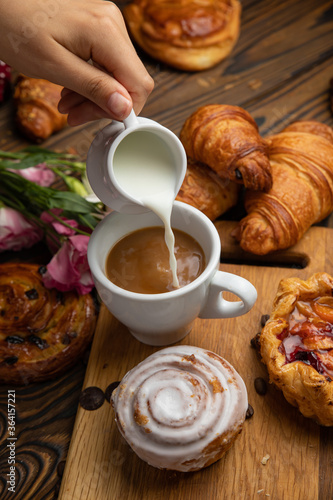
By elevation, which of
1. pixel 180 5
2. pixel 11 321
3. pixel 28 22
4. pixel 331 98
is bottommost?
pixel 11 321

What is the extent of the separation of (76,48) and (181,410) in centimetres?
104

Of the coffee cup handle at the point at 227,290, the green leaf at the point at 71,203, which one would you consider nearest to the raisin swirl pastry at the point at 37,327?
the green leaf at the point at 71,203

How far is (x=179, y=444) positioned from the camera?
1390 mm

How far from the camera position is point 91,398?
5.49 ft

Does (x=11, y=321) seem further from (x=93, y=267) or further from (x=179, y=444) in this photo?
(x=179, y=444)

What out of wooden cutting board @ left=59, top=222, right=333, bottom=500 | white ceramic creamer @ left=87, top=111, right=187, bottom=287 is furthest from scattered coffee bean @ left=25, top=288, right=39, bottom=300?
white ceramic creamer @ left=87, top=111, right=187, bottom=287

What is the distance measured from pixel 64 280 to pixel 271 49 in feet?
5.67

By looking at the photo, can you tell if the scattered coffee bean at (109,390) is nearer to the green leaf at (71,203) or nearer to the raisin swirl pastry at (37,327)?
the raisin swirl pastry at (37,327)

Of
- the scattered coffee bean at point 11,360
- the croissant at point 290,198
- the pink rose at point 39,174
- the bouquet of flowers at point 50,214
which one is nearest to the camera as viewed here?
the scattered coffee bean at point 11,360

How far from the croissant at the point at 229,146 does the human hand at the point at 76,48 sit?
20.3 inches

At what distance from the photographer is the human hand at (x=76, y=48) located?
143cm

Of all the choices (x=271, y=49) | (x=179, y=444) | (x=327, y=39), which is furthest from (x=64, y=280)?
(x=327, y=39)

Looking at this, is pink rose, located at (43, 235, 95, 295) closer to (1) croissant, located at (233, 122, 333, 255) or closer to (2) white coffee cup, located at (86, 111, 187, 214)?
(2) white coffee cup, located at (86, 111, 187, 214)

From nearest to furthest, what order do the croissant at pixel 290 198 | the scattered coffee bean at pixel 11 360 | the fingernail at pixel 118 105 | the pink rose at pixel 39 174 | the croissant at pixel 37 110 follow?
the fingernail at pixel 118 105 < the scattered coffee bean at pixel 11 360 < the croissant at pixel 290 198 < the pink rose at pixel 39 174 < the croissant at pixel 37 110
